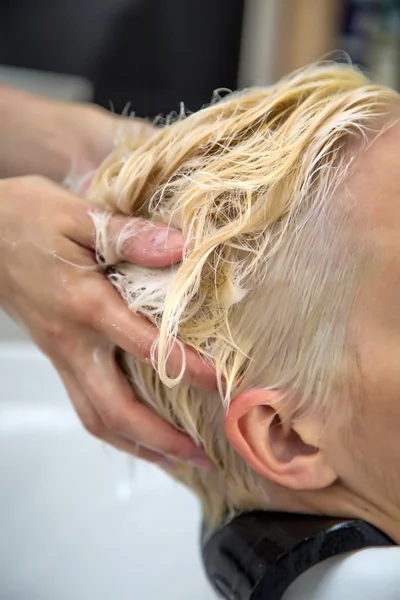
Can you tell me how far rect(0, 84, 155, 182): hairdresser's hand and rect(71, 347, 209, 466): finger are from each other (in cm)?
33

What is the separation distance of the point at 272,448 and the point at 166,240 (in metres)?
0.21

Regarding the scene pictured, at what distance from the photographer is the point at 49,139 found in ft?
2.83

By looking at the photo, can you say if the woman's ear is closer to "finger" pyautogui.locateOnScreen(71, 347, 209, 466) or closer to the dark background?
"finger" pyautogui.locateOnScreen(71, 347, 209, 466)

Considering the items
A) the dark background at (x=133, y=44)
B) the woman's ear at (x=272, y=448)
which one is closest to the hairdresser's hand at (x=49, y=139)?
the woman's ear at (x=272, y=448)

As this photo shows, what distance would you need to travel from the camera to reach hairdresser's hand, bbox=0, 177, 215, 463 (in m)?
0.57

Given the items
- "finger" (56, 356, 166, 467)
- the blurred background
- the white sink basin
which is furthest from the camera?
the blurred background

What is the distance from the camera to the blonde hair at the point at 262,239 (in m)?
0.52

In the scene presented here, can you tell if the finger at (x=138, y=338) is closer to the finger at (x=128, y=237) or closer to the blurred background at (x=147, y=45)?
the finger at (x=128, y=237)

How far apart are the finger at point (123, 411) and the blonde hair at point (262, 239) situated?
2.1 inches

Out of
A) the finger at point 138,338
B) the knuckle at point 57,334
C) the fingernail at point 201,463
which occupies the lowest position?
the fingernail at point 201,463

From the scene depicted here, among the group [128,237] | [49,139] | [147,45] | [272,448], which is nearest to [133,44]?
[147,45]

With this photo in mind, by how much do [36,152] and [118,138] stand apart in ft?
0.43

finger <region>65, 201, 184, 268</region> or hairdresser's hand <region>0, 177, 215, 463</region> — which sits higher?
finger <region>65, 201, 184, 268</region>

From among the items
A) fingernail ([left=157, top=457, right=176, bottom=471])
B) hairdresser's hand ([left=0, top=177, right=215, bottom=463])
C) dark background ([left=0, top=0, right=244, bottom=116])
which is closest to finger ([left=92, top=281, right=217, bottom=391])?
hairdresser's hand ([left=0, top=177, right=215, bottom=463])
